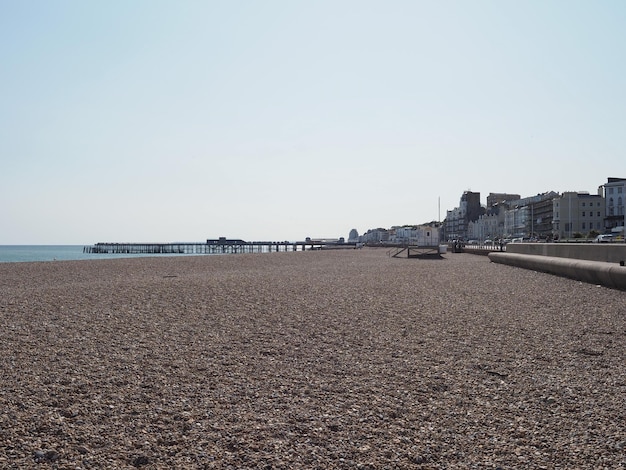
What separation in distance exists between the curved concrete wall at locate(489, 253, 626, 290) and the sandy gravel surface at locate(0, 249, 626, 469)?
3119mm

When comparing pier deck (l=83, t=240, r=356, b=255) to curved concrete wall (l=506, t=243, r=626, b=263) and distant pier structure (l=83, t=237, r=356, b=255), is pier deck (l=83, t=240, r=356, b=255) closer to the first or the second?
distant pier structure (l=83, t=237, r=356, b=255)

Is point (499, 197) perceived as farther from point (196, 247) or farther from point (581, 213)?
point (196, 247)

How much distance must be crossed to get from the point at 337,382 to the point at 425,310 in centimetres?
490

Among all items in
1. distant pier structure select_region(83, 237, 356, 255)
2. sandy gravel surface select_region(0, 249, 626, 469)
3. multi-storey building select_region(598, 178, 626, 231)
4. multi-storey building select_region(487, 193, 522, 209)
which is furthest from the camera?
multi-storey building select_region(487, 193, 522, 209)

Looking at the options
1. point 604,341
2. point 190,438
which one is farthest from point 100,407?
point 604,341

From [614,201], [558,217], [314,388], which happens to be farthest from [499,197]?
[314,388]

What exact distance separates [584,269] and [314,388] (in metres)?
11.5

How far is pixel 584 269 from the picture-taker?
1383 centimetres

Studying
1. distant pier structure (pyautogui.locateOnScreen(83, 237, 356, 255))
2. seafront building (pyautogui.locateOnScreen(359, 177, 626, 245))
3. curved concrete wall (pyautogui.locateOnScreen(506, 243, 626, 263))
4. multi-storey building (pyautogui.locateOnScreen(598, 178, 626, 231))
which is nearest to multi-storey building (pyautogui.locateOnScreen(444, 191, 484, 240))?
seafront building (pyautogui.locateOnScreen(359, 177, 626, 245))

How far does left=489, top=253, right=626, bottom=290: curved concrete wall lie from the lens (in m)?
11.9

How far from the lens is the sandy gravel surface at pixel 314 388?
3.30 meters

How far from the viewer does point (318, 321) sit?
8297 millimetres

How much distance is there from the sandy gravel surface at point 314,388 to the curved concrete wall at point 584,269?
3.12 m

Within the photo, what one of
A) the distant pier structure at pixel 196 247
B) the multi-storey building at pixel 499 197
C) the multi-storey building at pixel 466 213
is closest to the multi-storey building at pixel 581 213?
the distant pier structure at pixel 196 247
